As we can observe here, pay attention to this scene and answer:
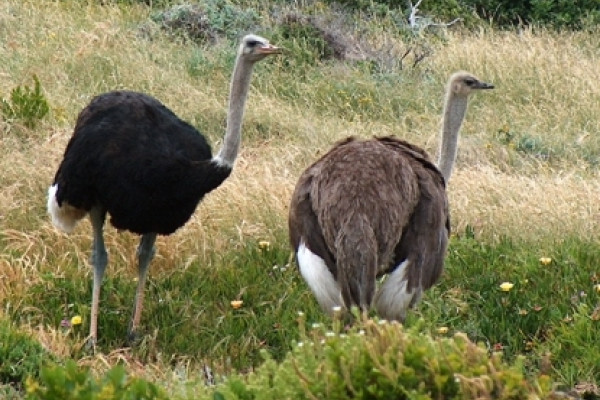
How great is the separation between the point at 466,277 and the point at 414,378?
3.31 meters

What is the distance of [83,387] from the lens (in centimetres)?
352

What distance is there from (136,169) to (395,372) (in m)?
3.06

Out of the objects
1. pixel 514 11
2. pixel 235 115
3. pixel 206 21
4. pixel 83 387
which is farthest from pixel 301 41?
pixel 83 387

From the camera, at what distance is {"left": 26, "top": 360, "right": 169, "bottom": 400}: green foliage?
3.47 m

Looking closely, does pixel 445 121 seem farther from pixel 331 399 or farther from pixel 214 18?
pixel 214 18

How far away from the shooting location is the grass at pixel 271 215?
6.23 meters

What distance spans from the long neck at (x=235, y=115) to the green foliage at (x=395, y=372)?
2721 mm

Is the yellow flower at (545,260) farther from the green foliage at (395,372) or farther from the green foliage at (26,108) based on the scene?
the green foliage at (26,108)

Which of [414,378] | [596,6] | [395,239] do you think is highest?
[414,378]

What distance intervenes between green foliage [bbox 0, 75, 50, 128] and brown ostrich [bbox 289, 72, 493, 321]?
3712 millimetres

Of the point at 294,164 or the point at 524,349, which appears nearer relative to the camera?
the point at 524,349

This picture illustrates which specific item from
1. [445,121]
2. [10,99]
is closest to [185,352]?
[445,121]

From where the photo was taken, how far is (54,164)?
787 cm

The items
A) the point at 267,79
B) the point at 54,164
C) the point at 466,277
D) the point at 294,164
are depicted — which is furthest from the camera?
the point at 267,79
